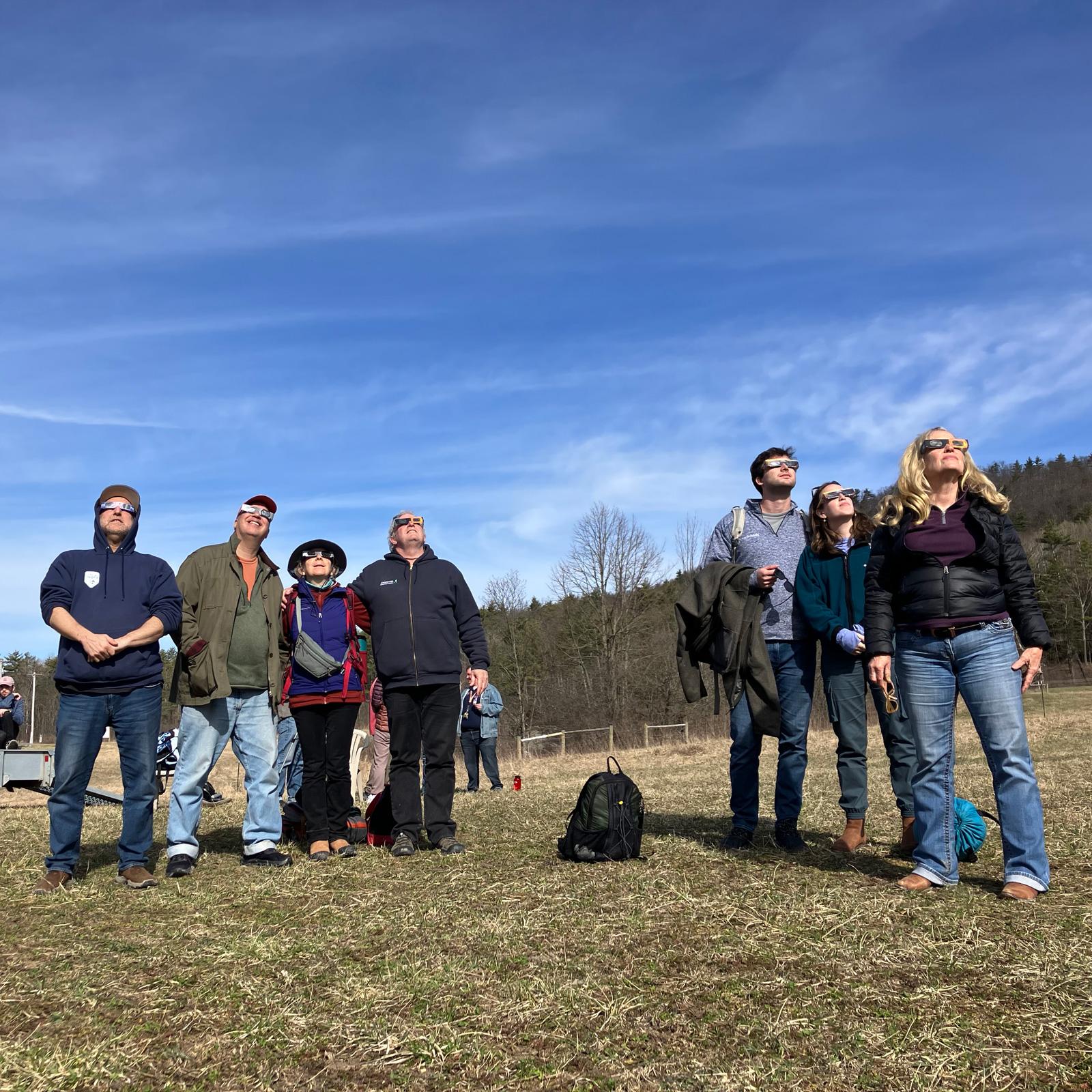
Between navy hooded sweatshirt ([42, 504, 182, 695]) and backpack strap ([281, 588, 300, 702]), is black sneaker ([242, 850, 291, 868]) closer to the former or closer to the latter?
backpack strap ([281, 588, 300, 702])

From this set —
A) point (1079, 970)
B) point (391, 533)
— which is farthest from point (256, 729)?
point (1079, 970)

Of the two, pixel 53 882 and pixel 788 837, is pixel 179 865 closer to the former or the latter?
pixel 53 882

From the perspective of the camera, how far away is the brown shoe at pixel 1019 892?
4336 millimetres

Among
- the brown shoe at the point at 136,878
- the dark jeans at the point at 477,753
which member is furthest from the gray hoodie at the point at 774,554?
the dark jeans at the point at 477,753

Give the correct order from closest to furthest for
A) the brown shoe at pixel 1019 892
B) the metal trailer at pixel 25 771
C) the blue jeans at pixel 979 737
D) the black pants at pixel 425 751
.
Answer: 1. the brown shoe at pixel 1019 892
2. the blue jeans at pixel 979 737
3. the black pants at pixel 425 751
4. the metal trailer at pixel 25 771

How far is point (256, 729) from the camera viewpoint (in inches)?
252

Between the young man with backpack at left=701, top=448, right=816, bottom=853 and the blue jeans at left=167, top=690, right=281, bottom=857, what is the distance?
305 centimetres

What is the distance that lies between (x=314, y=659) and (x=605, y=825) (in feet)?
7.65

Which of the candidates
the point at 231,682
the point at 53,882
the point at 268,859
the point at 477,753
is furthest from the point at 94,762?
the point at 477,753

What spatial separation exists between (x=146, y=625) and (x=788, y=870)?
4.01 meters

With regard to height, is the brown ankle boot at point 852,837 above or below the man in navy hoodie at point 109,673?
below

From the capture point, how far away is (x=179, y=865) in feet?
19.4

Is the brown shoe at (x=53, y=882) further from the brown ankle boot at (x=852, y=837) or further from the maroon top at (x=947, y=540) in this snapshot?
the maroon top at (x=947, y=540)

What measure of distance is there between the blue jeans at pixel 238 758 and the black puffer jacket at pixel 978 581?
4.15 m
